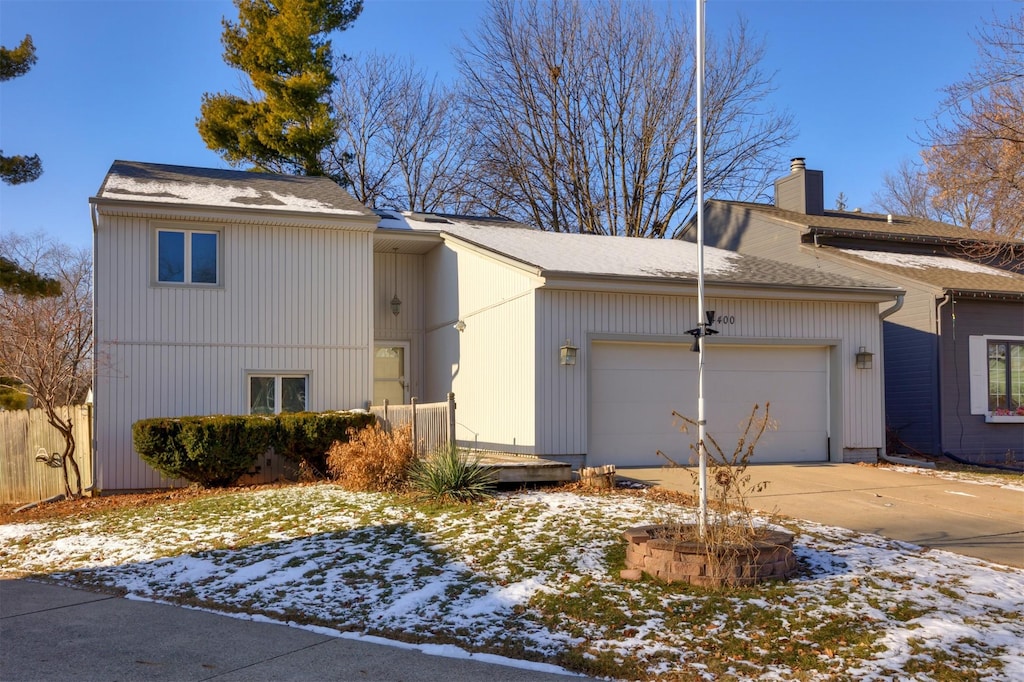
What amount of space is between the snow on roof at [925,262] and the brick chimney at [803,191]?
2412 mm

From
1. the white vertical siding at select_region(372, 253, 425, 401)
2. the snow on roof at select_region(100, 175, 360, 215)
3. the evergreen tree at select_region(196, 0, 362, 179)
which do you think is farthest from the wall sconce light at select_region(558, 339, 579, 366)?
the evergreen tree at select_region(196, 0, 362, 179)

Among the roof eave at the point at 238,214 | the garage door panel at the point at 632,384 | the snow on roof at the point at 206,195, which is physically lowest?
the garage door panel at the point at 632,384

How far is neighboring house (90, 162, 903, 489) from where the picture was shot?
13273 mm

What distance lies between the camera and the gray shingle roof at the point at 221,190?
1513cm

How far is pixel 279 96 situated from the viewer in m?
26.7

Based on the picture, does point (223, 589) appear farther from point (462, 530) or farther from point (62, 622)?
point (462, 530)

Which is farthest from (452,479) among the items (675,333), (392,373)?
(392,373)

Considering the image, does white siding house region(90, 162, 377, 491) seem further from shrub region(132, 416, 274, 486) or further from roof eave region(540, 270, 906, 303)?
roof eave region(540, 270, 906, 303)

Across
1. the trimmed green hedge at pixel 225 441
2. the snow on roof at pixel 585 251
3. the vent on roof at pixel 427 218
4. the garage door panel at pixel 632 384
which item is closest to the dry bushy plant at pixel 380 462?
the trimmed green hedge at pixel 225 441

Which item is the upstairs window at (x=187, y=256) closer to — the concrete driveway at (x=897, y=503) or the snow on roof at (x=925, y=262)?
the concrete driveway at (x=897, y=503)

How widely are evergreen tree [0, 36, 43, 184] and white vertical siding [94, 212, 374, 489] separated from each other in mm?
1559

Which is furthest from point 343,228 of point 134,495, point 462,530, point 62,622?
point 62,622

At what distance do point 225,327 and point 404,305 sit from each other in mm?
4081

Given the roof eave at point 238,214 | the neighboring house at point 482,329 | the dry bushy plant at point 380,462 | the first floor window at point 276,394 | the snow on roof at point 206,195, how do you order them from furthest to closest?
the first floor window at point 276,394 → the snow on roof at point 206,195 → the roof eave at point 238,214 → the neighboring house at point 482,329 → the dry bushy plant at point 380,462
